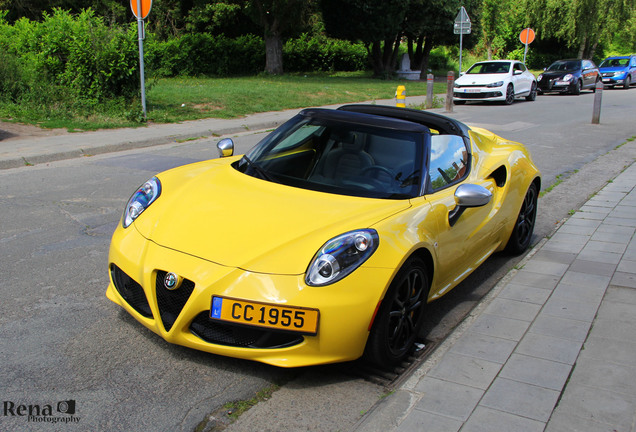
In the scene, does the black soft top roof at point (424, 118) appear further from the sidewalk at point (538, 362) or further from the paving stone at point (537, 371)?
the paving stone at point (537, 371)

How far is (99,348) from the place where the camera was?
3469mm

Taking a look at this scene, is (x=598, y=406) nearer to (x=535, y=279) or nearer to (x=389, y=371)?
(x=389, y=371)

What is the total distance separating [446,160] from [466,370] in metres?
1.60

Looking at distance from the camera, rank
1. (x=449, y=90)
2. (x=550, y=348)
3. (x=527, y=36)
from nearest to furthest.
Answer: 1. (x=550, y=348)
2. (x=449, y=90)
3. (x=527, y=36)

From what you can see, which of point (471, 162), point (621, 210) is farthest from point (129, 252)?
point (621, 210)

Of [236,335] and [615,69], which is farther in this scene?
[615,69]

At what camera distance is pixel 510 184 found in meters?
4.99

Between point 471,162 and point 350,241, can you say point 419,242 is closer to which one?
point 350,241

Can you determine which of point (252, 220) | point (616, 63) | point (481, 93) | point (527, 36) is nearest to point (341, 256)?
point (252, 220)

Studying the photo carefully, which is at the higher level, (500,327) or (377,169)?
(377,169)

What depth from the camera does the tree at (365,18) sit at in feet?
96.3

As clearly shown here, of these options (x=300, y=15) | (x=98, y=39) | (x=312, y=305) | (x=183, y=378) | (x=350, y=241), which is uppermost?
(x=300, y=15)

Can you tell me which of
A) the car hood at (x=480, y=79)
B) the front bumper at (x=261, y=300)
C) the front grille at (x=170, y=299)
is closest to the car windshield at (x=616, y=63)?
the car hood at (x=480, y=79)

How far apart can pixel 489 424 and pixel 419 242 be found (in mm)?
1079
